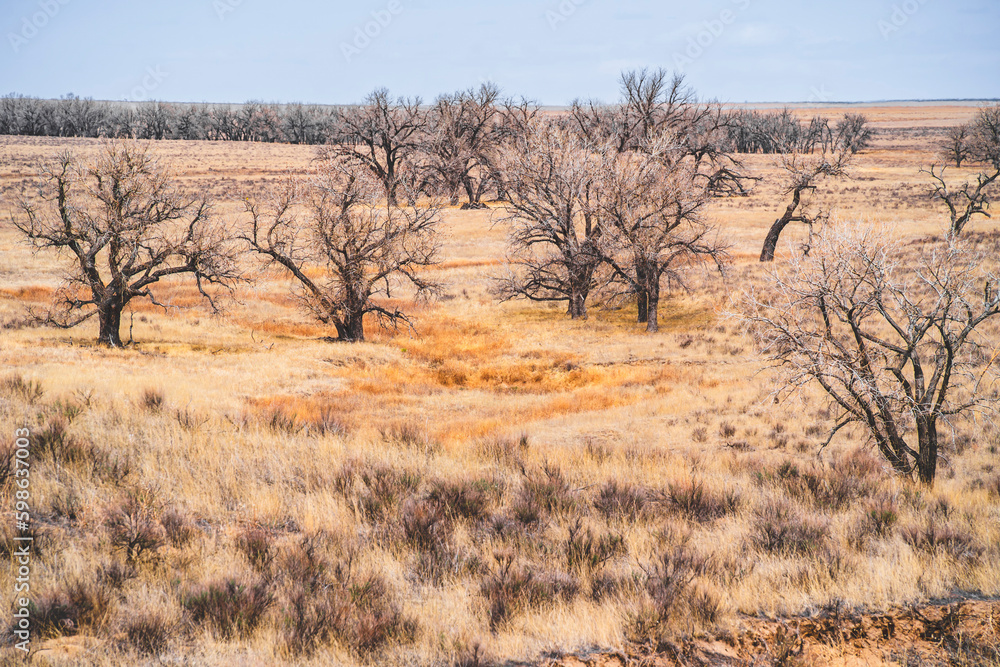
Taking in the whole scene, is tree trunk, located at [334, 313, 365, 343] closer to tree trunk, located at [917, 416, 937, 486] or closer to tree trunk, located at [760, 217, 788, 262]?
tree trunk, located at [917, 416, 937, 486]

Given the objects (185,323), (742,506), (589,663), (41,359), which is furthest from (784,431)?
(185,323)

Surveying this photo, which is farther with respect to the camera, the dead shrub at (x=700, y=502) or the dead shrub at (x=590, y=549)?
the dead shrub at (x=700, y=502)

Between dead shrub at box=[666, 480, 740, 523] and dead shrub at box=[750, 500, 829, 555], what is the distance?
1.06 feet

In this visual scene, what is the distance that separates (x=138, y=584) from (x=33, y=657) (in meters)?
0.90

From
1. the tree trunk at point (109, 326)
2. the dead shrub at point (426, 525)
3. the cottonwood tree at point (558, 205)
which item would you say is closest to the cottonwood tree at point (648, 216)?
the cottonwood tree at point (558, 205)

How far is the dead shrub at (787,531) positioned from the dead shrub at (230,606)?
13.8 ft

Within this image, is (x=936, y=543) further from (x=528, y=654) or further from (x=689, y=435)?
(x=689, y=435)

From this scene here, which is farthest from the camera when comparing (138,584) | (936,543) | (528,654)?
(936,543)

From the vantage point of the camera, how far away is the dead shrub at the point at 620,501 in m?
6.47

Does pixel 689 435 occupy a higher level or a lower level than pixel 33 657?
lower

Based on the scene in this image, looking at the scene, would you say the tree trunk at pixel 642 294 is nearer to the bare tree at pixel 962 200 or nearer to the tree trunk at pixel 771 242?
the bare tree at pixel 962 200

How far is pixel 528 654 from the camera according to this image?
4109 millimetres

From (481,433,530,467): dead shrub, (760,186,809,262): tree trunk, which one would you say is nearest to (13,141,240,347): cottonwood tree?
(481,433,530,467): dead shrub

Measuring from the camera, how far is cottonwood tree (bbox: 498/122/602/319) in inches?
1046
